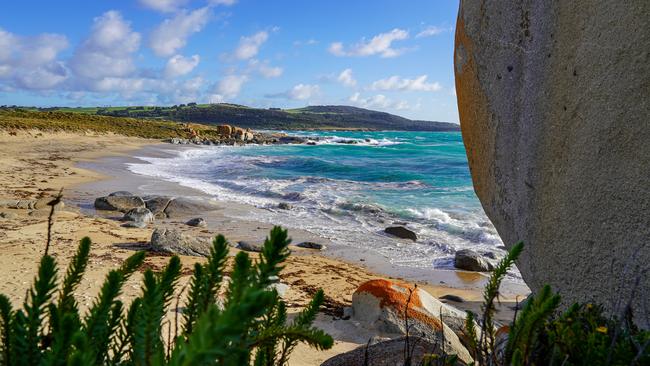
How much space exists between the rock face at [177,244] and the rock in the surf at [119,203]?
507 cm

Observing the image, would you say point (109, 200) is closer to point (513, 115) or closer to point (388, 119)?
point (513, 115)

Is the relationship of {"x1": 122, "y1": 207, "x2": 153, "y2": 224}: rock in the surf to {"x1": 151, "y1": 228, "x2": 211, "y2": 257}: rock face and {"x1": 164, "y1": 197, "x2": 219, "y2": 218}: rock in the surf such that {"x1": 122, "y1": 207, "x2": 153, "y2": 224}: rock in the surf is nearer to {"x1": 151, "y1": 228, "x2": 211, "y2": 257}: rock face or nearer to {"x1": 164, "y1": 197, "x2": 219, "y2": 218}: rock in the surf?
{"x1": 164, "y1": 197, "x2": 219, "y2": 218}: rock in the surf

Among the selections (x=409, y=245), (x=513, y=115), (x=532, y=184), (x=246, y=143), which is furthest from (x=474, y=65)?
(x=246, y=143)

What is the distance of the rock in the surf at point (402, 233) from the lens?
13734 millimetres

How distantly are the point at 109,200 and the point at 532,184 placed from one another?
13.8m

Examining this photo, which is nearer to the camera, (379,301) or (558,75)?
(558,75)

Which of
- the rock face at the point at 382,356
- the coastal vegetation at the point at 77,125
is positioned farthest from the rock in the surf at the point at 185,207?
the coastal vegetation at the point at 77,125

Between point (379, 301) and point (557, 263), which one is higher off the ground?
point (557, 263)

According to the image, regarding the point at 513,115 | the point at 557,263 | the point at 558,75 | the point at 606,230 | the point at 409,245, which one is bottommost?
the point at 409,245

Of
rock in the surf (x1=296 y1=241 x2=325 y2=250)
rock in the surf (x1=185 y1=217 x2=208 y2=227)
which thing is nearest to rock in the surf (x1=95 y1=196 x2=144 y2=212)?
rock in the surf (x1=185 y1=217 x2=208 y2=227)

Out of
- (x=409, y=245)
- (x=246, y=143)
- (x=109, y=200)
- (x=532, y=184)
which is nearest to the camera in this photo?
(x=532, y=184)

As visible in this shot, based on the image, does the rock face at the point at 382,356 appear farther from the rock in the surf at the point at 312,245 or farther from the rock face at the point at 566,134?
the rock in the surf at the point at 312,245

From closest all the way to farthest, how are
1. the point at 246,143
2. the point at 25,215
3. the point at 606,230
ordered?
Result: the point at 606,230 → the point at 25,215 → the point at 246,143

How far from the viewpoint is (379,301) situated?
6.62 meters
